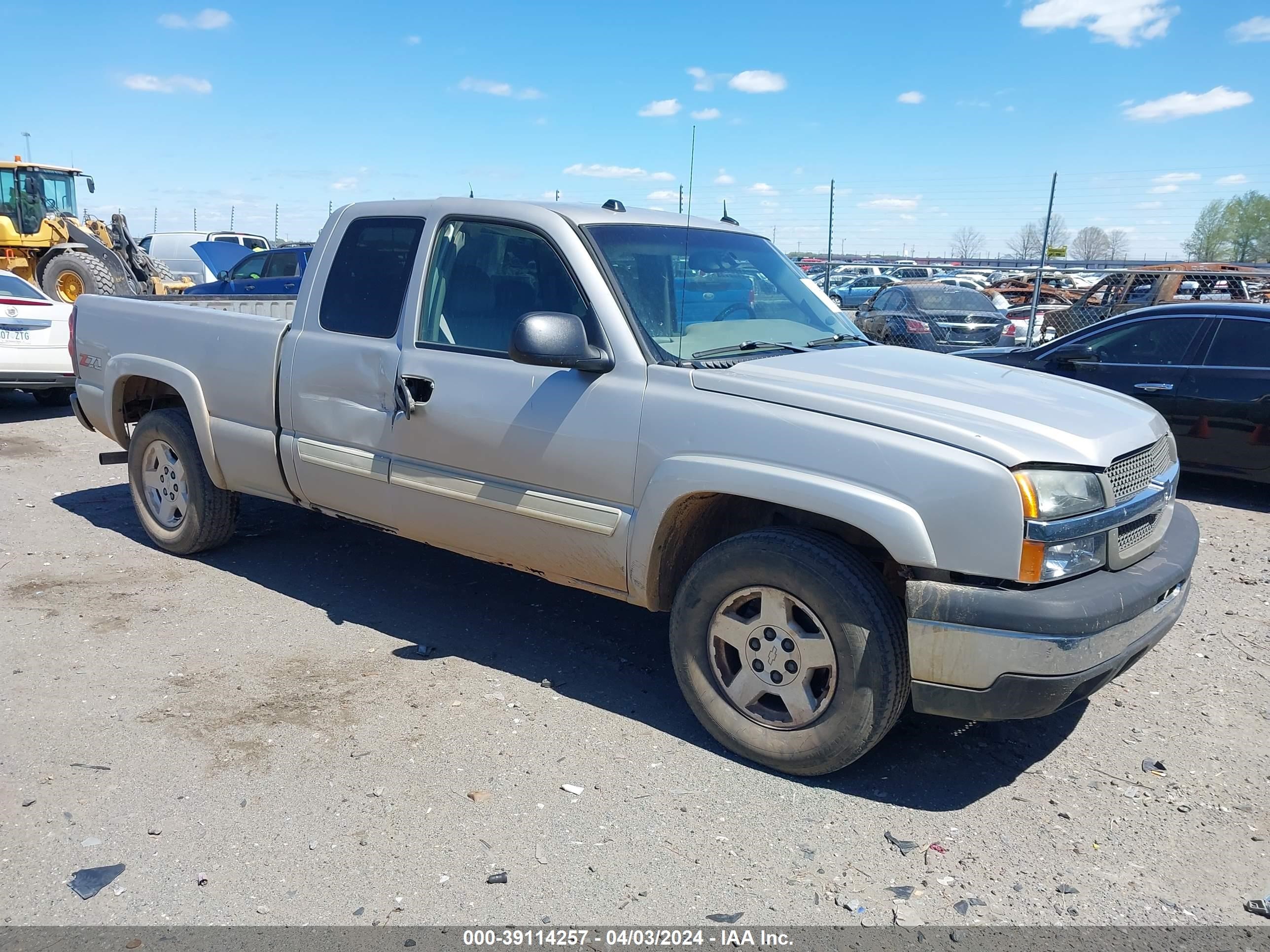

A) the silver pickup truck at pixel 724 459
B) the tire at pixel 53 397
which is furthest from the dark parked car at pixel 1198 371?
the tire at pixel 53 397

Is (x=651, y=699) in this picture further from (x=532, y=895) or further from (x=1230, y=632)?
(x=1230, y=632)

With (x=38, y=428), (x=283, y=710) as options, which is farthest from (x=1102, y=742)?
(x=38, y=428)

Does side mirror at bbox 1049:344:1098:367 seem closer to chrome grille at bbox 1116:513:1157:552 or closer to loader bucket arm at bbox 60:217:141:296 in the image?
chrome grille at bbox 1116:513:1157:552

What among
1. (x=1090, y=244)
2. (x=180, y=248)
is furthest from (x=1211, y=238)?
(x=180, y=248)

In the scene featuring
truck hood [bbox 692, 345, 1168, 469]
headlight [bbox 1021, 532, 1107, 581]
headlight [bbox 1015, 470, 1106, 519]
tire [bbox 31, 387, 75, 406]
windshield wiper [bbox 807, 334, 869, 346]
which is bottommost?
tire [bbox 31, 387, 75, 406]

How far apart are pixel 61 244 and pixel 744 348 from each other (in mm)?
18110

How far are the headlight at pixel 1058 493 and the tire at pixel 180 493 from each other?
14.3 feet

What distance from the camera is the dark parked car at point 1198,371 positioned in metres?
7.62

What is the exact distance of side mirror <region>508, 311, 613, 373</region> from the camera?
3.69 metres

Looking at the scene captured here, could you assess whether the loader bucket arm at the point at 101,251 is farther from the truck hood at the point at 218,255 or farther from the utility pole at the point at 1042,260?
the utility pole at the point at 1042,260

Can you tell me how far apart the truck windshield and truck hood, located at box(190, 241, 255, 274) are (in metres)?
26.3

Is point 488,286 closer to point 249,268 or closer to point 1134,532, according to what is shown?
point 1134,532

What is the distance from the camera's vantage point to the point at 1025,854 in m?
3.21

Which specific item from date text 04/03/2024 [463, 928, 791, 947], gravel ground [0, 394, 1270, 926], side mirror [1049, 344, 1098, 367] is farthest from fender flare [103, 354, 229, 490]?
side mirror [1049, 344, 1098, 367]
